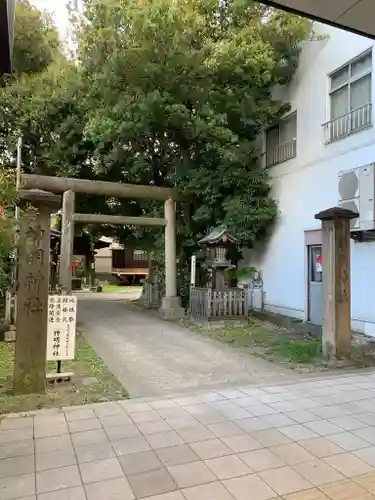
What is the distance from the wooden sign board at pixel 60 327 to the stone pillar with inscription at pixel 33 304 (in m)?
0.37

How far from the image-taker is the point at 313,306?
986 cm

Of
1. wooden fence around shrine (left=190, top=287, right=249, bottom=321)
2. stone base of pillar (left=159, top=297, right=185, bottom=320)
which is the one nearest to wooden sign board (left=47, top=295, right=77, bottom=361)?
wooden fence around shrine (left=190, top=287, right=249, bottom=321)

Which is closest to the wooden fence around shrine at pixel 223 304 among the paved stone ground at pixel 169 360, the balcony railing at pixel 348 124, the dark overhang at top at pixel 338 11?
the paved stone ground at pixel 169 360

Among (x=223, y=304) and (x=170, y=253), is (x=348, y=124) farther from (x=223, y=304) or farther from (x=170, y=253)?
(x=170, y=253)

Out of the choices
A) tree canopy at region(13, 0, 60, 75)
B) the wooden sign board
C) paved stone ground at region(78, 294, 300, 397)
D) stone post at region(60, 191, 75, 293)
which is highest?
tree canopy at region(13, 0, 60, 75)

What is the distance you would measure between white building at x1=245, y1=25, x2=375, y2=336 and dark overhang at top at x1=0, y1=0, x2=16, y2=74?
21.8ft

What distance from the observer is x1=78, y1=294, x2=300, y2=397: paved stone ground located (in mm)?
5430

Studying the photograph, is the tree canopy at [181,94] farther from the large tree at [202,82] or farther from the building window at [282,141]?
the building window at [282,141]

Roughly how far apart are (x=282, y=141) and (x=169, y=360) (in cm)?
735

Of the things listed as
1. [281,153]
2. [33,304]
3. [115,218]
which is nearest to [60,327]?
[33,304]

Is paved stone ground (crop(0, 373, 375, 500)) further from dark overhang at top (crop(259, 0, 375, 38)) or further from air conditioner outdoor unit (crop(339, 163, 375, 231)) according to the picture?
air conditioner outdoor unit (crop(339, 163, 375, 231))

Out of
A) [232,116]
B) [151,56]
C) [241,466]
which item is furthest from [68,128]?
[241,466]

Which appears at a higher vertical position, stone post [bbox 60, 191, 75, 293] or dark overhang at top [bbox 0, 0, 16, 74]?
dark overhang at top [bbox 0, 0, 16, 74]

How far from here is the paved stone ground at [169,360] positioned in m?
5.43
